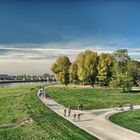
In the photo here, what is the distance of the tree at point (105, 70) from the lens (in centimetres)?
12802

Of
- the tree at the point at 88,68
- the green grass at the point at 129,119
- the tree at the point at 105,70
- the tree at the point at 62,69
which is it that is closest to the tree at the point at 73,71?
the tree at the point at 62,69

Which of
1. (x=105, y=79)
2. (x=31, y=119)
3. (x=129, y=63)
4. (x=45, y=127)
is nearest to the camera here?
(x=45, y=127)

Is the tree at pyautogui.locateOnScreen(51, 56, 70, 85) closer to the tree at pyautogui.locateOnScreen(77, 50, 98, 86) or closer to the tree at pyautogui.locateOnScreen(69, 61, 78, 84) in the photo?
the tree at pyautogui.locateOnScreen(69, 61, 78, 84)

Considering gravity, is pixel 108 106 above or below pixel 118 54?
below

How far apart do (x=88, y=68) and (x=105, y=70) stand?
7.80 meters

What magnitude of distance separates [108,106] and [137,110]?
23.1ft

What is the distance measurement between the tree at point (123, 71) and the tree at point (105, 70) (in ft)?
50.3

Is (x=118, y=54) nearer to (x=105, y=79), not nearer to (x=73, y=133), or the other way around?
(x=105, y=79)

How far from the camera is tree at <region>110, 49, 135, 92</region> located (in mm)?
106062

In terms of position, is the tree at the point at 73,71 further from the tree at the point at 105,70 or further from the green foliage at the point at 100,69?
the tree at the point at 105,70

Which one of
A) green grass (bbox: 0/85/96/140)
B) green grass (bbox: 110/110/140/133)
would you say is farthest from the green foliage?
green grass (bbox: 0/85/96/140)

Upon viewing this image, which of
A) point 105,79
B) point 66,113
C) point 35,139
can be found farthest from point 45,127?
point 105,79

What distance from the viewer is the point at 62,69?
500 ft

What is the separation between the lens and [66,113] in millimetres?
62812
